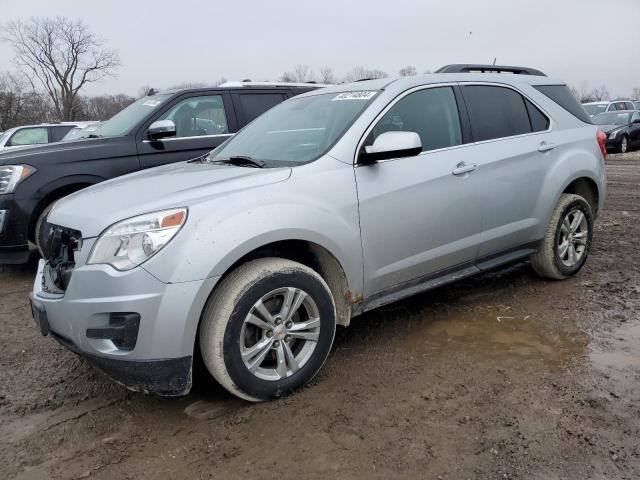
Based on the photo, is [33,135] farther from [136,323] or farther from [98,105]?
[98,105]

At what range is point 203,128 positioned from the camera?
6.11 meters

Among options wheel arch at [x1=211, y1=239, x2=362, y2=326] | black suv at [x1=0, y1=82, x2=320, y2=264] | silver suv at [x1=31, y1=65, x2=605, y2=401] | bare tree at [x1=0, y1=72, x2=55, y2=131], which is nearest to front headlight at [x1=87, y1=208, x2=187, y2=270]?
silver suv at [x1=31, y1=65, x2=605, y2=401]

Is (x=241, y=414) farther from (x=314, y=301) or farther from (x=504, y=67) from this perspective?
(x=504, y=67)

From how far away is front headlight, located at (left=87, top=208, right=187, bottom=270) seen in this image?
99.0 inches

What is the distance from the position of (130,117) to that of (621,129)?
16.3 metres

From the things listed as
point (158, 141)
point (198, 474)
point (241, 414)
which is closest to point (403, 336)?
point (241, 414)

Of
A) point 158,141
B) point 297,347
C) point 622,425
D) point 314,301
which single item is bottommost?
point 622,425

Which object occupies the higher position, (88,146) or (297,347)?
(88,146)

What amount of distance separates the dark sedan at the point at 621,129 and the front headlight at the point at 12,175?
54.8 ft

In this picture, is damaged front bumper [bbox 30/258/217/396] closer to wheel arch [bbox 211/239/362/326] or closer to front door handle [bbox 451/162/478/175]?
wheel arch [bbox 211/239/362/326]

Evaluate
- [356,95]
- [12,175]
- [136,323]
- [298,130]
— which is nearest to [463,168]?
[356,95]

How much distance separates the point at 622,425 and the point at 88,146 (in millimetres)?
5160

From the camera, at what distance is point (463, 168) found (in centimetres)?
360

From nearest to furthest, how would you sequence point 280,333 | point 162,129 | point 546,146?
point 280,333 → point 546,146 → point 162,129
